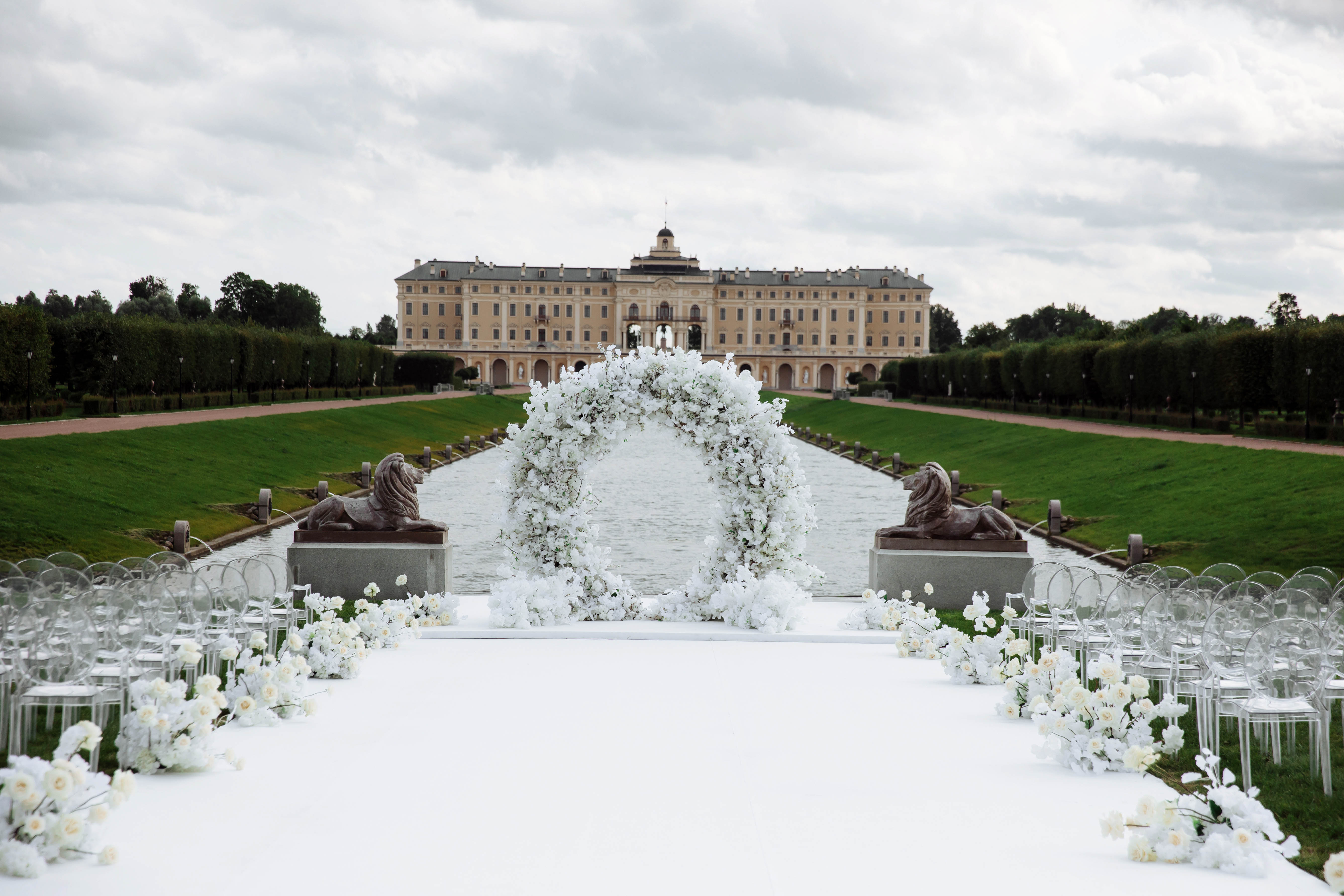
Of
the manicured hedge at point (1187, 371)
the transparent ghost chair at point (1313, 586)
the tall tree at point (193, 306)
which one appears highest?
the tall tree at point (193, 306)

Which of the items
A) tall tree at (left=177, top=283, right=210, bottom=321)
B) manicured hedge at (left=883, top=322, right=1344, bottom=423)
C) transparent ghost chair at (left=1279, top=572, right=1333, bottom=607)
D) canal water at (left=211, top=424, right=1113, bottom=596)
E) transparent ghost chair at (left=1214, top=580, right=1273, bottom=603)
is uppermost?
tall tree at (left=177, top=283, right=210, bottom=321)

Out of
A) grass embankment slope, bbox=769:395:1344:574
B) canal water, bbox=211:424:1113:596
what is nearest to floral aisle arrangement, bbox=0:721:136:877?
canal water, bbox=211:424:1113:596

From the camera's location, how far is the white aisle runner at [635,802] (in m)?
3.93

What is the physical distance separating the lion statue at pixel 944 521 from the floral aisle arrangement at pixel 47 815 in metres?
7.22

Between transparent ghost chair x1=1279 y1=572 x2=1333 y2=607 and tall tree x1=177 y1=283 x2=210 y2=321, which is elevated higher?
tall tree x1=177 y1=283 x2=210 y2=321

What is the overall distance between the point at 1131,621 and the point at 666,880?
169 inches

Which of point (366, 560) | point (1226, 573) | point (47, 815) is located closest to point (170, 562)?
point (366, 560)

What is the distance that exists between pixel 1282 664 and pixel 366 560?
705 centimetres

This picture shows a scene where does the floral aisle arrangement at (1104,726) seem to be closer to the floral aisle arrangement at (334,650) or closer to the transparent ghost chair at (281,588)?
the floral aisle arrangement at (334,650)

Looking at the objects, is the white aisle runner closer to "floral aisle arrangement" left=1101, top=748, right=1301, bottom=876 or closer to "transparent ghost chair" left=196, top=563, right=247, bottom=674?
"floral aisle arrangement" left=1101, top=748, right=1301, bottom=876

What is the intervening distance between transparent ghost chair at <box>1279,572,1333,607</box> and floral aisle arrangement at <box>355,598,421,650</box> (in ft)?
Answer: 18.0

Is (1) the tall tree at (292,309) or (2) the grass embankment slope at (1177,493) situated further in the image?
(1) the tall tree at (292,309)

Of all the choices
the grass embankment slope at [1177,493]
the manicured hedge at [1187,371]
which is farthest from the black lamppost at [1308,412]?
the grass embankment slope at [1177,493]

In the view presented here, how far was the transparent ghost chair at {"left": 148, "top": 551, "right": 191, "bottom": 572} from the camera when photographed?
6.98 metres
